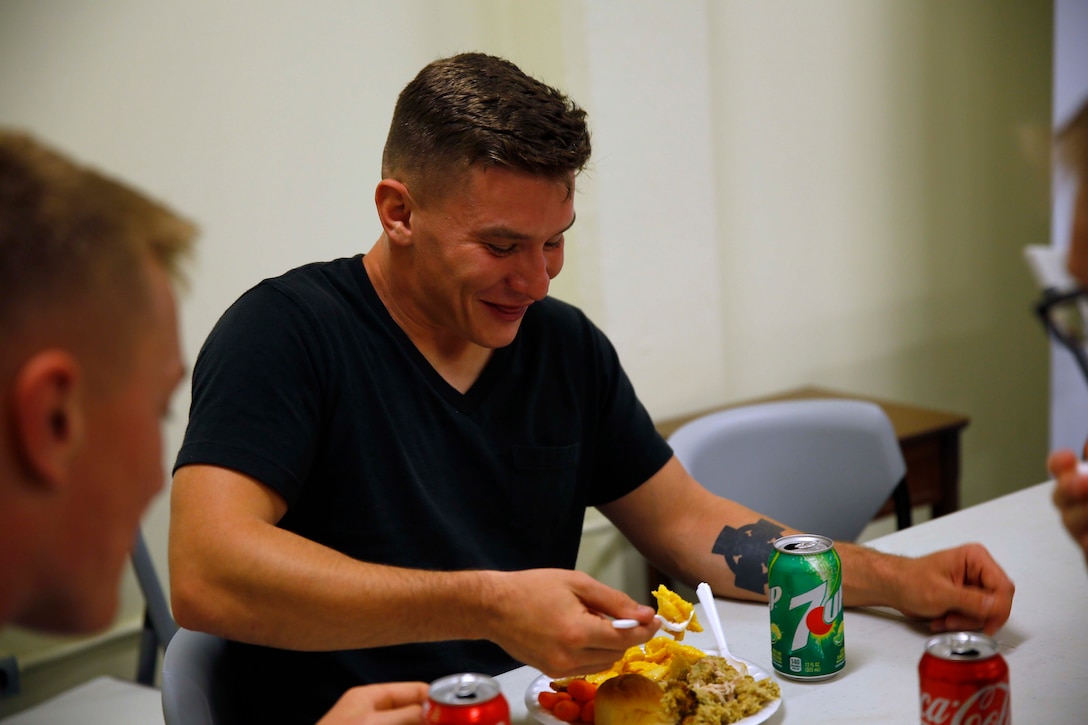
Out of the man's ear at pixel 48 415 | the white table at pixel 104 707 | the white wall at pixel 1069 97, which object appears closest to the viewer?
the man's ear at pixel 48 415

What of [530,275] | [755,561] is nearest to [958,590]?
→ [755,561]

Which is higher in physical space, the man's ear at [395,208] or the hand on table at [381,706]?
the man's ear at [395,208]

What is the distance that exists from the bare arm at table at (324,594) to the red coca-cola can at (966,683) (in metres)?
0.29

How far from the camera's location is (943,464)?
2.54 meters

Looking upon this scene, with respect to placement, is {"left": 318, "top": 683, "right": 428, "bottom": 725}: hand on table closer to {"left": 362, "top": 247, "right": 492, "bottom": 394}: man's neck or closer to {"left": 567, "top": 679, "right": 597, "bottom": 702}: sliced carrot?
{"left": 567, "top": 679, "right": 597, "bottom": 702}: sliced carrot

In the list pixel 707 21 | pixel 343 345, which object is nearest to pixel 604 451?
pixel 343 345

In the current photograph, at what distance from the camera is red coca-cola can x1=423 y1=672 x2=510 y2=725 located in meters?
0.75

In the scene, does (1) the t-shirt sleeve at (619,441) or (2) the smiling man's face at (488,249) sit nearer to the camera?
(2) the smiling man's face at (488,249)

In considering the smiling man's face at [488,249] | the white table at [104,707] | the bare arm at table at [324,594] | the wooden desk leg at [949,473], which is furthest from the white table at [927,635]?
the wooden desk leg at [949,473]

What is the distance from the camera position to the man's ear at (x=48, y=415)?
1.67 feet

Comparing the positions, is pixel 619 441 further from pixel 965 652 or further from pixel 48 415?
pixel 48 415

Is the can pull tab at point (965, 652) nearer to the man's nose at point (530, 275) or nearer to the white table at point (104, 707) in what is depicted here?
Answer: the man's nose at point (530, 275)

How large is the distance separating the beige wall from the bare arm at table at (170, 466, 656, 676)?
3.61 ft

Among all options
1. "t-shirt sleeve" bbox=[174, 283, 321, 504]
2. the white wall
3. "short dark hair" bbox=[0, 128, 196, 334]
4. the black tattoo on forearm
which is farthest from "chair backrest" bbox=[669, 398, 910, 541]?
"short dark hair" bbox=[0, 128, 196, 334]
